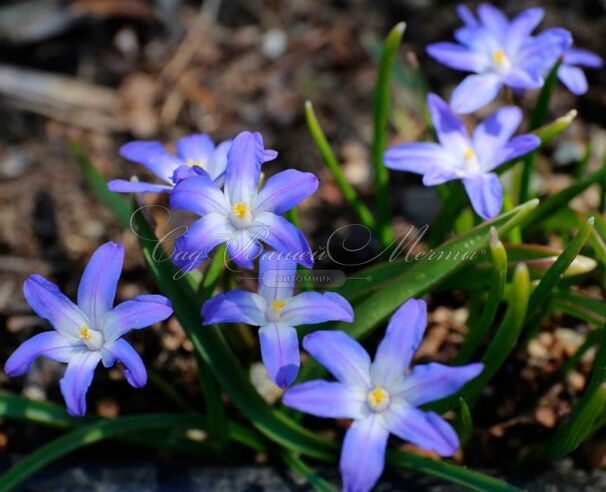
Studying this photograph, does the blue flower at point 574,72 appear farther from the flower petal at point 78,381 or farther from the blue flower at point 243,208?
the flower petal at point 78,381

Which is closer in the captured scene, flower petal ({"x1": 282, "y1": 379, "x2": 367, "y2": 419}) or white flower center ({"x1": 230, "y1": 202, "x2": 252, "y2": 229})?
flower petal ({"x1": 282, "y1": 379, "x2": 367, "y2": 419})

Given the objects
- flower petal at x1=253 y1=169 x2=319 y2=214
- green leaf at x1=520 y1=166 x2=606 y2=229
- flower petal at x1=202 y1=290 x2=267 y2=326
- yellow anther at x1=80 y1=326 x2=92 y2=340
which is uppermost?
flower petal at x1=253 y1=169 x2=319 y2=214

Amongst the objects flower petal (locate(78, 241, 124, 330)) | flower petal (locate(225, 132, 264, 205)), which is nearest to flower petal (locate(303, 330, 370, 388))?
flower petal (locate(225, 132, 264, 205))

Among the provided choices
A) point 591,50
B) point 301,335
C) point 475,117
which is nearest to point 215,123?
point 475,117

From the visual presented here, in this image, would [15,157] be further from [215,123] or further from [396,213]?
[396,213]

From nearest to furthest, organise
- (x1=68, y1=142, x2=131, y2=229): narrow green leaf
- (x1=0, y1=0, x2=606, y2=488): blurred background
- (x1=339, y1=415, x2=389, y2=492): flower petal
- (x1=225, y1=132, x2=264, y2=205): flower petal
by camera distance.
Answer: (x1=339, y1=415, x2=389, y2=492): flower petal < (x1=225, y1=132, x2=264, y2=205): flower petal < (x1=68, y1=142, x2=131, y2=229): narrow green leaf < (x1=0, y1=0, x2=606, y2=488): blurred background

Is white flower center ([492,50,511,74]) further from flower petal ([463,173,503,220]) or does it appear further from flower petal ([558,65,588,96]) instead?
flower petal ([463,173,503,220])
